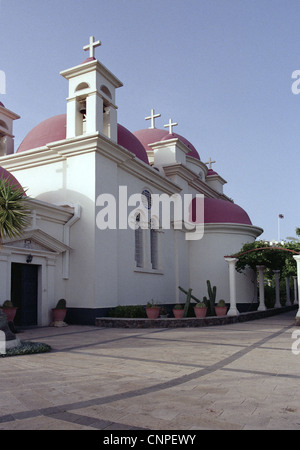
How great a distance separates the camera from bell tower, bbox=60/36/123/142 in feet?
50.9

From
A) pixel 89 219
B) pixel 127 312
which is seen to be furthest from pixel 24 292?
pixel 127 312

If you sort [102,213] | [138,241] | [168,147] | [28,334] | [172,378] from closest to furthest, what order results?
1. [172,378]
2. [28,334]
3. [102,213]
4. [138,241]
5. [168,147]

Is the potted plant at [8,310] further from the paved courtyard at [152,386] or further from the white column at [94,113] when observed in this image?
the white column at [94,113]

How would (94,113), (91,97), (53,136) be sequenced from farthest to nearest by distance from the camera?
(53,136), (91,97), (94,113)

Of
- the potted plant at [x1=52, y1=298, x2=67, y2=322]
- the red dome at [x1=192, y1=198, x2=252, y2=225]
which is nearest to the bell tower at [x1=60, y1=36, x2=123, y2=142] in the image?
the potted plant at [x1=52, y1=298, x2=67, y2=322]

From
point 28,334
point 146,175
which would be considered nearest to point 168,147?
point 146,175

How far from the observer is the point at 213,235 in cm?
2180

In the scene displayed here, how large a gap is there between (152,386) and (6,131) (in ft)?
53.5

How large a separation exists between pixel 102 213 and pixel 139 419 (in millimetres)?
11362

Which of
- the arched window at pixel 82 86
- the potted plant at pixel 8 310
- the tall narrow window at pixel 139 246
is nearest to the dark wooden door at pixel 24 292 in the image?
the potted plant at pixel 8 310

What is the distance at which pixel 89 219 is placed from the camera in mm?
14820

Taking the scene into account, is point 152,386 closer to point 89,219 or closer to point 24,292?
point 24,292

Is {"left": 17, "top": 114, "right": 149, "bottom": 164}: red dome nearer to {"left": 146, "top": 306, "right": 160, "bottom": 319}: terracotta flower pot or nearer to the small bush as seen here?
the small bush
